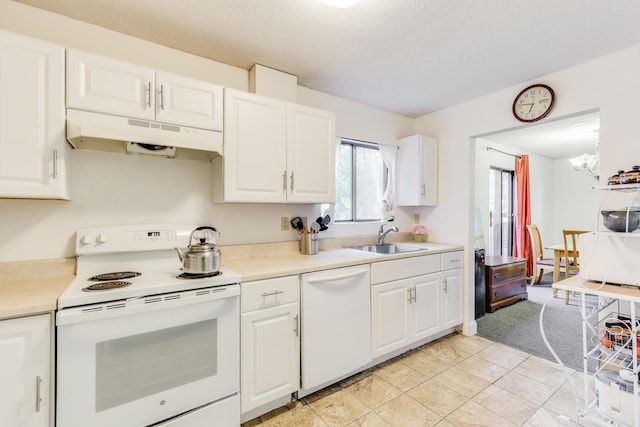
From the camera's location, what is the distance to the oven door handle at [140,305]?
1.20 m

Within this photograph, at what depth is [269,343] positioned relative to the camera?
1720mm

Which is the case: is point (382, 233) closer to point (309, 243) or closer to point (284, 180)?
point (309, 243)

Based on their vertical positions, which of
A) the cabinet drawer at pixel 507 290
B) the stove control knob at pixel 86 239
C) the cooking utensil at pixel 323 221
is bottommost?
the cabinet drawer at pixel 507 290

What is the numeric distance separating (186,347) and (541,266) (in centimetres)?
535

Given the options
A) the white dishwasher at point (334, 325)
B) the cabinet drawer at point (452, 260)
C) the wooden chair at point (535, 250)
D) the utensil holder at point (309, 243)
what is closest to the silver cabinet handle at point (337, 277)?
the white dishwasher at point (334, 325)

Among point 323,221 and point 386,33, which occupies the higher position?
point 386,33

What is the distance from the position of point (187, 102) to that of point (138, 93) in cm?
25

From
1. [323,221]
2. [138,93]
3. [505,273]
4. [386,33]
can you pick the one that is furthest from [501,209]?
[138,93]

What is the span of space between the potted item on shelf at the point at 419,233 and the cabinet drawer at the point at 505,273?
3.25 ft

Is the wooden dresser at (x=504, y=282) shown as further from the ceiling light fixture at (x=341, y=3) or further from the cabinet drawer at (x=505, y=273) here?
the ceiling light fixture at (x=341, y=3)

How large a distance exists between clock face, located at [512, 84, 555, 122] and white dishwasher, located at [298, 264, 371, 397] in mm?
1944

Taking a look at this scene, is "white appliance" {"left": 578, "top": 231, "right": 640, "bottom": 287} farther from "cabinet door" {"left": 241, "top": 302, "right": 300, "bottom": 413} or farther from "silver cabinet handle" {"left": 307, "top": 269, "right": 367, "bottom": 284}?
"cabinet door" {"left": 241, "top": 302, "right": 300, "bottom": 413}

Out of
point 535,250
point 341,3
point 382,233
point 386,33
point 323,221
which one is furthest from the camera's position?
point 535,250

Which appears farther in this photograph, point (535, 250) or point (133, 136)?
point (535, 250)
